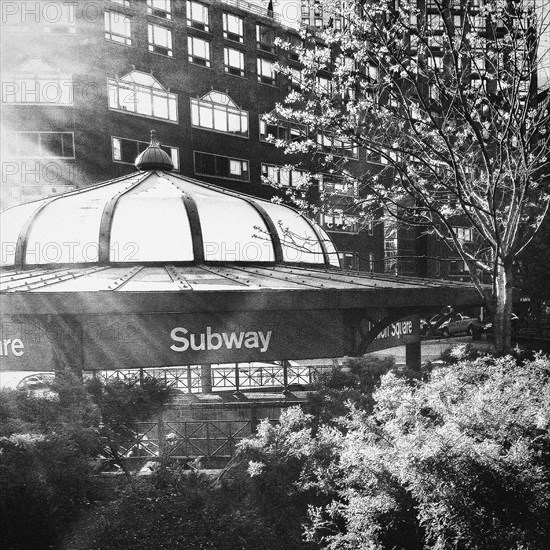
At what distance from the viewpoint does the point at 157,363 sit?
10094mm

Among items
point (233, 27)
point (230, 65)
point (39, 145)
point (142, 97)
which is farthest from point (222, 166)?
point (39, 145)

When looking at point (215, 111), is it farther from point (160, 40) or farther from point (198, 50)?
point (160, 40)

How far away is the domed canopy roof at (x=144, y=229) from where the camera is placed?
1352 centimetres

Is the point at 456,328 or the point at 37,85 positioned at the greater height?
the point at 37,85

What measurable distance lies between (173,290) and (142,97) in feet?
96.3

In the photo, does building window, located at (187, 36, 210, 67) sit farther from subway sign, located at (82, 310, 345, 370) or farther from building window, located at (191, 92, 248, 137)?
subway sign, located at (82, 310, 345, 370)

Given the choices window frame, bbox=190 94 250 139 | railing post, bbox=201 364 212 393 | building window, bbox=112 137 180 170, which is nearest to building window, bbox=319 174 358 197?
railing post, bbox=201 364 212 393

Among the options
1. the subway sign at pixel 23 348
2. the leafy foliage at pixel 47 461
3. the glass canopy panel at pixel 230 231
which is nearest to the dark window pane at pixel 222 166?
the glass canopy panel at pixel 230 231

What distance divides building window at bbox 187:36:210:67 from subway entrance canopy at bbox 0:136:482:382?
24.8 metres

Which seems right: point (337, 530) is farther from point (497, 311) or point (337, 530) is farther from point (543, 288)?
point (543, 288)

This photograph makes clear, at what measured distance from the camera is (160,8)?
36.2m

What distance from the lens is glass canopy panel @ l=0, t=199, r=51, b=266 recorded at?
14.5m

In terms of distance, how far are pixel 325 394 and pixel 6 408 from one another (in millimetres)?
4489

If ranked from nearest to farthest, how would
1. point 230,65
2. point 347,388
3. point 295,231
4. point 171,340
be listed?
point 347,388 → point 171,340 → point 295,231 → point 230,65
